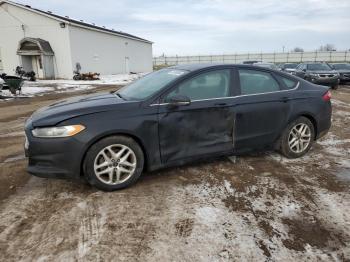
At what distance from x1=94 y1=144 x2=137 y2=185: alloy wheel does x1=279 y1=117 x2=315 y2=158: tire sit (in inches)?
100

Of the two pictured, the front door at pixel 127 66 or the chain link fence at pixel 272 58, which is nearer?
the front door at pixel 127 66

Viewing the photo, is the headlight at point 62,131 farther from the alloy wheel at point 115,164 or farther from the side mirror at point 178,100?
the side mirror at point 178,100

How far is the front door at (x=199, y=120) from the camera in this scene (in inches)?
163

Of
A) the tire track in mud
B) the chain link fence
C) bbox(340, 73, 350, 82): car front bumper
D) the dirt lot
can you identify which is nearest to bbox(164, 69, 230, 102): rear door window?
the dirt lot

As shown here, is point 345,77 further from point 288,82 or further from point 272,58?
point 272,58

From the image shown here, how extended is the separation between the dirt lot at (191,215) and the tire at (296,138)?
0.26 m

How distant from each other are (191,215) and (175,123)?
1.26m

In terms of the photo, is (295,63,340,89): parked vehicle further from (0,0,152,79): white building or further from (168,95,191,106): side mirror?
(0,0,152,79): white building

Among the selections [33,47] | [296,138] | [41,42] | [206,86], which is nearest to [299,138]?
[296,138]

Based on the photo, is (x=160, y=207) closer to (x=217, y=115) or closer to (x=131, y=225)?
(x=131, y=225)

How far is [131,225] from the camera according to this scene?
323 centimetres

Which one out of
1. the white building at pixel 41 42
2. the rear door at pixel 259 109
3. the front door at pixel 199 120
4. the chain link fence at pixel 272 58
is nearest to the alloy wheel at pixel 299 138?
the rear door at pixel 259 109

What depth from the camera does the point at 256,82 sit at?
4.88 metres

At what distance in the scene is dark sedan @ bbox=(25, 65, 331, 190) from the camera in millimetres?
3736
